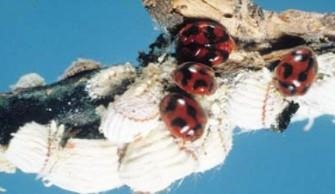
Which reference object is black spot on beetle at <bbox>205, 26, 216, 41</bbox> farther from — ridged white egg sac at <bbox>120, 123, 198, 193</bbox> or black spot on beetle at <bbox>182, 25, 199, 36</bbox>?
ridged white egg sac at <bbox>120, 123, 198, 193</bbox>

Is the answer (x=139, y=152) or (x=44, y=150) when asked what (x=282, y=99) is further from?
(x=44, y=150)

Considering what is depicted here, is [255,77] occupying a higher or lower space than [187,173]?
higher

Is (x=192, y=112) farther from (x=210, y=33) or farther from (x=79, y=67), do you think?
(x=79, y=67)

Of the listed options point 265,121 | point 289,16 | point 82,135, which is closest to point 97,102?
point 82,135

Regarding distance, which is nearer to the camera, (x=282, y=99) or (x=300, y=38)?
(x=282, y=99)

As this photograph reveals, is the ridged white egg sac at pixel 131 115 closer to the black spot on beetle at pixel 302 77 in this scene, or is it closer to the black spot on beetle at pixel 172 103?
the black spot on beetle at pixel 172 103

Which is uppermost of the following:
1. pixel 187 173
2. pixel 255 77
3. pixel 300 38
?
pixel 300 38

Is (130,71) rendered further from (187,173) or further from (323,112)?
(323,112)

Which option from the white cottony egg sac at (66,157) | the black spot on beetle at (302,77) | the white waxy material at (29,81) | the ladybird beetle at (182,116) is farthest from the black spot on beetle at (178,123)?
the white waxy material at (29,81)
